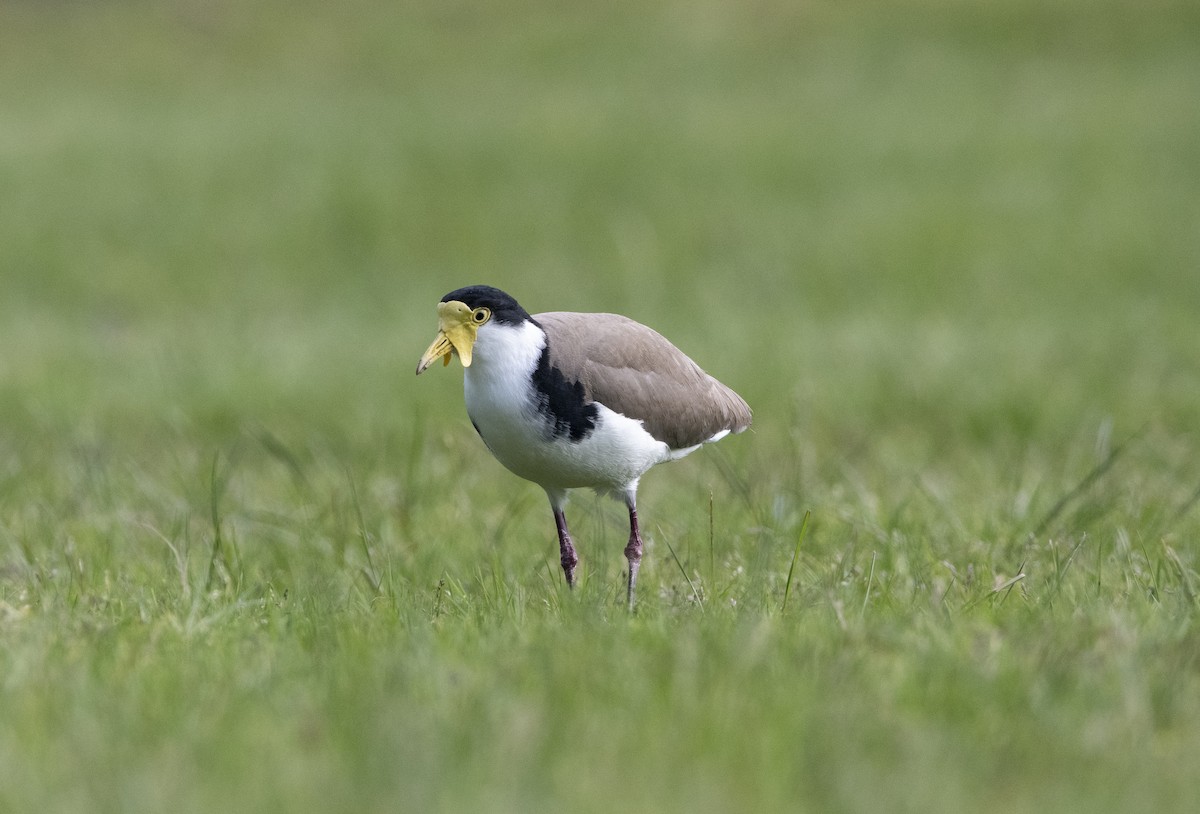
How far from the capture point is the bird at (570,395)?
4.37 m

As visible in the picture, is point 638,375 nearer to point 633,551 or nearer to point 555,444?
point 555,444

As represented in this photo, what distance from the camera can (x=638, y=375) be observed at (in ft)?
15.5

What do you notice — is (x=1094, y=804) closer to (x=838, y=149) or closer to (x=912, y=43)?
(x=838, y=149)

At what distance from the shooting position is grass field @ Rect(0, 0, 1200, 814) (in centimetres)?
307

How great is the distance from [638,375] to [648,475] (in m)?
3.20

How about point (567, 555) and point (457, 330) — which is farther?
point (567, 555)

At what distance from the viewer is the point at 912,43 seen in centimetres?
2008

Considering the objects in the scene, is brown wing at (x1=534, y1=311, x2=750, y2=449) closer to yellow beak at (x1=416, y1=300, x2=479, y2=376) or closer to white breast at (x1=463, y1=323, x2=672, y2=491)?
white breast at (x1=463, y1=323, x2=672, y2=491)

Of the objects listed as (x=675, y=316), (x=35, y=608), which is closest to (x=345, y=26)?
(x=675, y=316)

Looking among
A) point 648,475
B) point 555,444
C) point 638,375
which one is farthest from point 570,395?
point 648,475

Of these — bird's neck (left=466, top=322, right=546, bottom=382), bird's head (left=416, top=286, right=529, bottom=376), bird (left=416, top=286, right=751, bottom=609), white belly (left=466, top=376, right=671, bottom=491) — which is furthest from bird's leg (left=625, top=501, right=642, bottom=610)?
bird's head (left=416, top=286, right=529, bottom=376)

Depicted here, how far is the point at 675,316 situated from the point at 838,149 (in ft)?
15.0

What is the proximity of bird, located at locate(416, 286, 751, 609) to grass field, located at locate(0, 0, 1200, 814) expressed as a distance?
10.4 inches

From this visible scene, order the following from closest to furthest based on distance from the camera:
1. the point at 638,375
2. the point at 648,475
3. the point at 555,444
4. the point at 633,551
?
the point at 555,444, the point at 638,375, the point at 633,551, the point at 648,475
